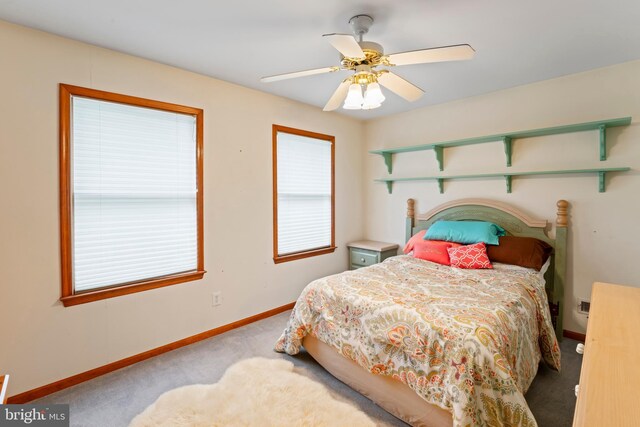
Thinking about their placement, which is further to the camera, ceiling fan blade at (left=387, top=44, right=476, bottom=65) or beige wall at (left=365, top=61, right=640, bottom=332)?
beige wall at (left=365, top=61, right=640, bottom=332)

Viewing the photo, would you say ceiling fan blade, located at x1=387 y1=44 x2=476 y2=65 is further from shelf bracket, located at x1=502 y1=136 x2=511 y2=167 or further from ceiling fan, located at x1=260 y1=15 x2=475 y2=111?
shelf bracket, located at x1=502 y1=136 x2=511 y2=167

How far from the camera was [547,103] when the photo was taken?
2846 mm

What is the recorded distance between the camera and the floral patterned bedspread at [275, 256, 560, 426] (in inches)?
57.4

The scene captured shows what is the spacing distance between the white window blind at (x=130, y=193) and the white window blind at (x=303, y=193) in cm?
101

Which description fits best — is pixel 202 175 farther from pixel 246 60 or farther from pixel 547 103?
pixel 547 103

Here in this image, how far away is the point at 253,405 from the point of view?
6.23ft

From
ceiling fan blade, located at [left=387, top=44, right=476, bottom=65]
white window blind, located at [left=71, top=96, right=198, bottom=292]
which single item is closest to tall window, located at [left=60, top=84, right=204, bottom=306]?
white window blind, located at [left=71, top=96, right=198, bottom=292]

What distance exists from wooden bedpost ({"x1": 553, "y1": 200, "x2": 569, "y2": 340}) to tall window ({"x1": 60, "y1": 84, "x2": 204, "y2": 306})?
326cm

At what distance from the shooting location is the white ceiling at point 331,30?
5.69 ft

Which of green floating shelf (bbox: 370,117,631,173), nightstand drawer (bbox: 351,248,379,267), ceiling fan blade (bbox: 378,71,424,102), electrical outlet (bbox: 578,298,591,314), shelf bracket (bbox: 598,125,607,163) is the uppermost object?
ceiling fan blade (bbox: 378,71,424,102)

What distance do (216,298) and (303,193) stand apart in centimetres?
152

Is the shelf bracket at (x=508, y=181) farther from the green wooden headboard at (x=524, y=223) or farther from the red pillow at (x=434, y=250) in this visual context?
the red pillow at (x=434, y=250)

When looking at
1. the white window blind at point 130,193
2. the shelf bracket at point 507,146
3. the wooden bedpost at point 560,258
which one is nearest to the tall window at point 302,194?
the white window blind at point 130,193

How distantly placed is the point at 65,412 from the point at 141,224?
A: 1.28 meters
